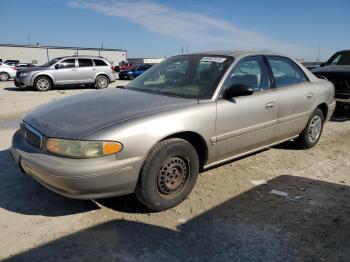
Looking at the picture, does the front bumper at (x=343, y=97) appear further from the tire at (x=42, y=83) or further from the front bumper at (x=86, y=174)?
the tire at (x=42, y=83)

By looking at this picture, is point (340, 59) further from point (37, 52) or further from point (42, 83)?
point (37, 52)

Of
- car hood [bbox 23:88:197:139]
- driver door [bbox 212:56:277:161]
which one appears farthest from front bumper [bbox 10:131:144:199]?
driver door [bbox 212:56:277:161]

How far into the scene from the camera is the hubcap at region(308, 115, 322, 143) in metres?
5.62

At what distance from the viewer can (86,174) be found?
9.75 ft

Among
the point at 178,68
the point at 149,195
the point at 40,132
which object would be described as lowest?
the point at 149,195

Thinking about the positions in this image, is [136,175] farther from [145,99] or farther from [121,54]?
[121,54]

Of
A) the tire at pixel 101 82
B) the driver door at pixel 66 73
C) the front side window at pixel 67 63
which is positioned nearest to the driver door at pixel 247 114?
the driver door at pixel 66 73

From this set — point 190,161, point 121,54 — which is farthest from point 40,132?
point 121,54

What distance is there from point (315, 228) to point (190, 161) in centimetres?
132

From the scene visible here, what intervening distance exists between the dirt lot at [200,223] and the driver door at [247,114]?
18.5 inches

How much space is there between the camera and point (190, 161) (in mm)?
3682

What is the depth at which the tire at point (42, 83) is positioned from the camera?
619 inches

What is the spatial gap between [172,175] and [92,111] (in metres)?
1.02

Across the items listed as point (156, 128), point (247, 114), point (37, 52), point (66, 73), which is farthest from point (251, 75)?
point (37, 52)
